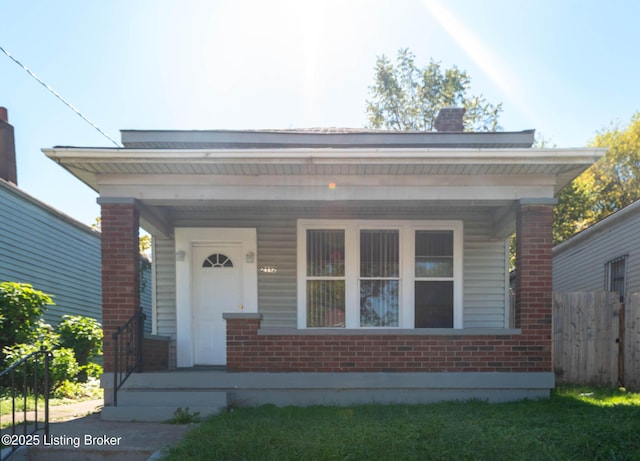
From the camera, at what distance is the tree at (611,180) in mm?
21758

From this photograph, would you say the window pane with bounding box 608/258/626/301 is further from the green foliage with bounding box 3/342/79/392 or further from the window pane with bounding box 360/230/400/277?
the green foliage with bounding box 3/342/79/392

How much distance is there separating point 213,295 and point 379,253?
109 inches

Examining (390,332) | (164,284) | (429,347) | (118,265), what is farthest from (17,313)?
(429,347)

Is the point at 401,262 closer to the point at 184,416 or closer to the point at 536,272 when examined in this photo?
the point at 536,272

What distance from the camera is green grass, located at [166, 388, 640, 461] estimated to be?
4.29 metres

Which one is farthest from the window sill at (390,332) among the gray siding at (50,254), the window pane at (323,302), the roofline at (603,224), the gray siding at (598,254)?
the gray siding at (50,254)

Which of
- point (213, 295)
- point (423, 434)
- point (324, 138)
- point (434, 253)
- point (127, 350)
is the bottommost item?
point (423, 434)

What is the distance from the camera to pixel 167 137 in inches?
291

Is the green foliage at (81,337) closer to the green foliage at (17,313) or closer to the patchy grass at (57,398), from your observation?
the patchy grass at (57,398)

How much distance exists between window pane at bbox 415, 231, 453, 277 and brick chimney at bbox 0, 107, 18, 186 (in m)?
9.37

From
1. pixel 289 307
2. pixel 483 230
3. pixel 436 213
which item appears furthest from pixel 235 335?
pixel 483 230

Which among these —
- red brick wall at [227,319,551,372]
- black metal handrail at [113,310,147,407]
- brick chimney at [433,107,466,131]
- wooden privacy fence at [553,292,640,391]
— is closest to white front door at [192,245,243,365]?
black metal handrail at [113,310,147,407]

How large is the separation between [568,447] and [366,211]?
176 inches

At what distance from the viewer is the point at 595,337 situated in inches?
313
